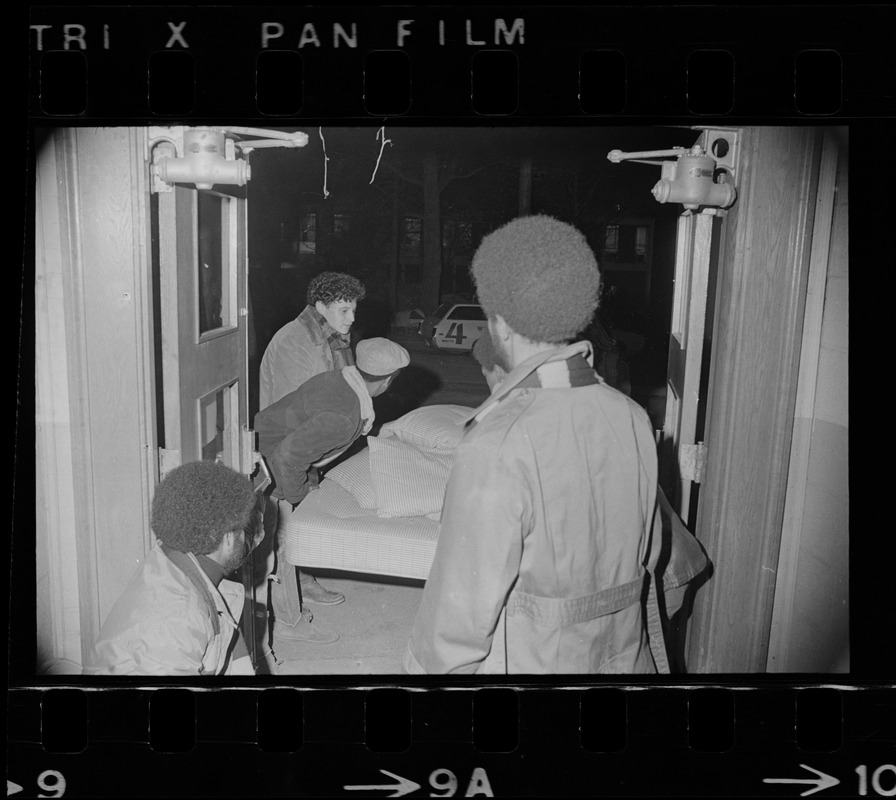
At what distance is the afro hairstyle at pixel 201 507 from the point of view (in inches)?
82.3

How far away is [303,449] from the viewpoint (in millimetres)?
2557

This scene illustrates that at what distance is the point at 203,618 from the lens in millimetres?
2072

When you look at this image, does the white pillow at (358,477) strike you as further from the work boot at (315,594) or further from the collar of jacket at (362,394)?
the work boot at (315,594)

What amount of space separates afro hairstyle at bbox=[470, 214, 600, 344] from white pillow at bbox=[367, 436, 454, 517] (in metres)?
0.64

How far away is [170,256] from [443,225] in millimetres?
803

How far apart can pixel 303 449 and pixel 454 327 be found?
25.5 inches

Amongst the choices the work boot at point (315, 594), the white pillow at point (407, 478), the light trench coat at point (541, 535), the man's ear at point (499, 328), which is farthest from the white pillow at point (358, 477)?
the man's ear at point (499, 328)

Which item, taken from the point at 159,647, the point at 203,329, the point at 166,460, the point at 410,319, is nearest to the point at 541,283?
the point at 410,319

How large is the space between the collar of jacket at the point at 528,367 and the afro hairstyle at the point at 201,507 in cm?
69

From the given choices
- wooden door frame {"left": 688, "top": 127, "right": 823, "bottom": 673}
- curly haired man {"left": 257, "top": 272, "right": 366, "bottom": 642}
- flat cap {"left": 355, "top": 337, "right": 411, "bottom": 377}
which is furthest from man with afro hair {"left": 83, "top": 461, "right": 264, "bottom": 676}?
wooden door frame {"left": 688, "top": 127, "right": 823, "bottom": 673}

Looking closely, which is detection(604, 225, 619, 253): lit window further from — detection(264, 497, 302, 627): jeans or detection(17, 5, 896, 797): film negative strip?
detection(264, 497, 302, 627): jeans
